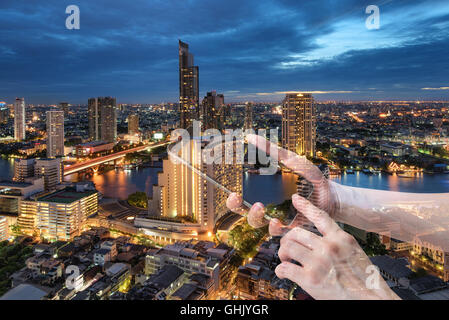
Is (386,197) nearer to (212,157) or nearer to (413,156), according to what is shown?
(212,157)

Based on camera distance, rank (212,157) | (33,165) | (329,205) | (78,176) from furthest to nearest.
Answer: (78,176) < (33,165) < (212,157) < (329,205)

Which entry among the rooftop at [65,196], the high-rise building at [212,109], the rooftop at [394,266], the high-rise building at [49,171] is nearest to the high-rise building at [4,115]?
the high-rise building at [212,109]

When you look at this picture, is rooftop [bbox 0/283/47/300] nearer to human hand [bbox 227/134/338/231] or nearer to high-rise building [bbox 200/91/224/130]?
human hand [bbox 227/134/338/231]

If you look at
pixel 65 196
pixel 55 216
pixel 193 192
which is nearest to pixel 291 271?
pixel 193 192

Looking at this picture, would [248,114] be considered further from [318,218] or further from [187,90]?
[318,218]
